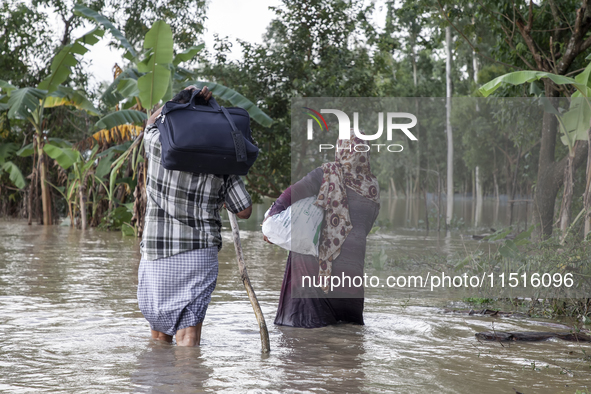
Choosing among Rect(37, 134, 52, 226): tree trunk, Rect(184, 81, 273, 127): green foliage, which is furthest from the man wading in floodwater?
Rect(37, 134, 52, 226): tree trunk

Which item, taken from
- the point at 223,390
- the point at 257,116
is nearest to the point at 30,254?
the point at 257,116

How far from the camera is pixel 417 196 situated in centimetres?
537

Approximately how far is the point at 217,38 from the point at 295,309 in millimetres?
12295

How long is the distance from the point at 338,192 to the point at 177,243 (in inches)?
66.6

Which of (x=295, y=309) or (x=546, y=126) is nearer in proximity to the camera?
(x=295, y=309)

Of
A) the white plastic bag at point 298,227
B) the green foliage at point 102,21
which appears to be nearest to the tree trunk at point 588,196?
the white plastic bag at point 298,227

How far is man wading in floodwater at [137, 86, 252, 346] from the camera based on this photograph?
3.65 meters

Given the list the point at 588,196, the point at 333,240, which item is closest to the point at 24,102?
the point at 333,240

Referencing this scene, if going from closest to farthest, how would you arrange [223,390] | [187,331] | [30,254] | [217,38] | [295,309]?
[223,390], [187,331], [295,309], [30,254], [217,38]

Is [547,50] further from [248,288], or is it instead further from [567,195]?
[248,288]

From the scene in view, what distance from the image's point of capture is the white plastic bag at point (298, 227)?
4910mm

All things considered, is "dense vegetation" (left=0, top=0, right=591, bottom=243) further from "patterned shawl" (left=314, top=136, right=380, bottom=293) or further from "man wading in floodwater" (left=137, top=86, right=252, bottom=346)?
"man wading in floodwater" (left=137, top=86, right=252, bottom=346)

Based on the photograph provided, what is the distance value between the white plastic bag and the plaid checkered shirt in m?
1.20

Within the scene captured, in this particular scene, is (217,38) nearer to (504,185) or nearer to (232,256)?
(232,256)
